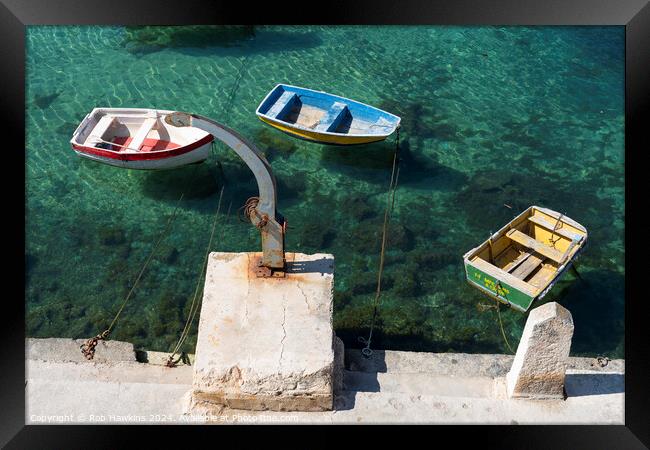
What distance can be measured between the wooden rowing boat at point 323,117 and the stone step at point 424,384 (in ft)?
21.8

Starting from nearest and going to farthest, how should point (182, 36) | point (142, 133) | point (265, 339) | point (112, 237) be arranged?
point (265, 339)
point (112, 237)
point (142, 133)
point (182, 36)

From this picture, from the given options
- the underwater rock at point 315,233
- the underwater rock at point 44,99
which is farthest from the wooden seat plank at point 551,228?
the underwater rock at point 44,99

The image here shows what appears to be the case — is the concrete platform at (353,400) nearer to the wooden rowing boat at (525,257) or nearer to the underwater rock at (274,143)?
the wooden rowing boat at (525,257)

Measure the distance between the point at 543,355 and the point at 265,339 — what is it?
11.4ft

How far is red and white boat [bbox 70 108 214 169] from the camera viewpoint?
13.4 meters

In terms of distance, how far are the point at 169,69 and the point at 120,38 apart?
7.35 feet

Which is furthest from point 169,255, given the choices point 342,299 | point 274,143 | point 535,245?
point 535,245

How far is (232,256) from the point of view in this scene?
926 cm

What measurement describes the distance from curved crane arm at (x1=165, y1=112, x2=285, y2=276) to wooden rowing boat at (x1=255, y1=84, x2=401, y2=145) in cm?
595

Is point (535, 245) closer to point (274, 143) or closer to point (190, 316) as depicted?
point (190, 316)

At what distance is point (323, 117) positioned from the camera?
15.1 m

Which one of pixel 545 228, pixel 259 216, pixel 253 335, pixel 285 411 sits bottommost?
pixel 545 228

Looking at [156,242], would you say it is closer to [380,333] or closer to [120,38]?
[380,333]

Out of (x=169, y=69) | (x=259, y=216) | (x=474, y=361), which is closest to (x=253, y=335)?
(x=259, y=216)
